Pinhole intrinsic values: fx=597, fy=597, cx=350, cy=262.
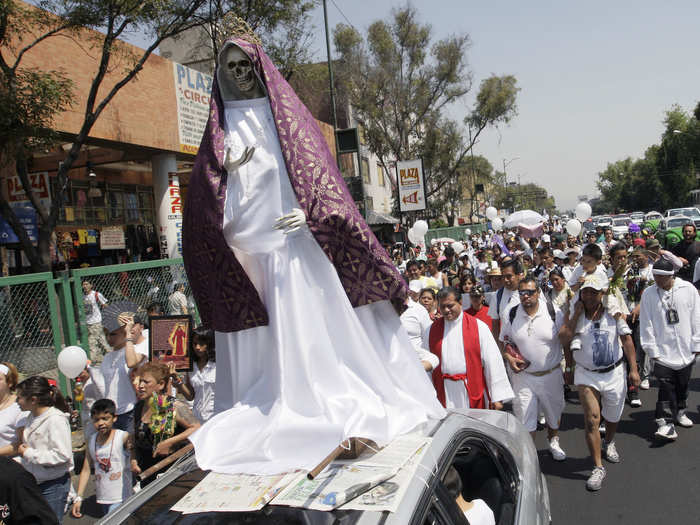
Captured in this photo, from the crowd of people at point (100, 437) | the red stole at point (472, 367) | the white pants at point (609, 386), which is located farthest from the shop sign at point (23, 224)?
the white pants at point (609, 386)

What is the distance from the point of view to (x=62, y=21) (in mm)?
10656

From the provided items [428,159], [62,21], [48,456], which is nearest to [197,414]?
[48,456]

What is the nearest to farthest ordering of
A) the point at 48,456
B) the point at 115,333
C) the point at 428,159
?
the point at 48,456, the point at 115,333, the point at 428,159

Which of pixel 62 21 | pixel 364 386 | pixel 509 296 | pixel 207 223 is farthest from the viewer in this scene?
pixel 62 21

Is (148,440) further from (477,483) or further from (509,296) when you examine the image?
(509,296)

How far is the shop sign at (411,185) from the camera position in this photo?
2105 centimetres

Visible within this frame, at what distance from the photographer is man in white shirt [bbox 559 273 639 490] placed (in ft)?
17.0

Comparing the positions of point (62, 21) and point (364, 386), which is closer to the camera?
point (364, 386)

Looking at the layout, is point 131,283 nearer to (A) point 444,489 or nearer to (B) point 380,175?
(A) point 444,489

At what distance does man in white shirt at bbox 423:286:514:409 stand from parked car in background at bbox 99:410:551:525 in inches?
61.8

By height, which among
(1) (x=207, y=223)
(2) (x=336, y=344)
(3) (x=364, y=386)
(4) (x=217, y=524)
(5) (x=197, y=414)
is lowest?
(5) (x=197, y=414)

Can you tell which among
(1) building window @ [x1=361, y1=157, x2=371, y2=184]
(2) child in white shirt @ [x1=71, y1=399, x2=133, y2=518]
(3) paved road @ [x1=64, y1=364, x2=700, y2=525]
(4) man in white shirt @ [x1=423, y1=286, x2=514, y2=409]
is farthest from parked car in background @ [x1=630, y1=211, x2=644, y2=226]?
(2) child in white shirt @ [x1=71, y1=399, x2=133, y2=518]

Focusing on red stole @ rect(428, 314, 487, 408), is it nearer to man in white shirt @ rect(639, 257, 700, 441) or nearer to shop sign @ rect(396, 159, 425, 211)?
man in white shirt @ rect(639, 257, 700, 441)

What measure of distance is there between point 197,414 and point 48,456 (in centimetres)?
122
